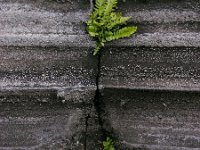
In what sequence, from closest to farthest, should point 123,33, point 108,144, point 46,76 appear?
point 123,33 → point 46,76 → point 108,144

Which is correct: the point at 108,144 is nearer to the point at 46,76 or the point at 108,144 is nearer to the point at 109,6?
the point at 46,76

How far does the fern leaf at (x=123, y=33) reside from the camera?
3.15m

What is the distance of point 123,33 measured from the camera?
10.4 ft

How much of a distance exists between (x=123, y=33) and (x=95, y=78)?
48 cm

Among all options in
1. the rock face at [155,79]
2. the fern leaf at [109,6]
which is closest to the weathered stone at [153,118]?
the rock face at [155,79]

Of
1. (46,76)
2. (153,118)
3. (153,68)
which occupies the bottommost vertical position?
(153,118)

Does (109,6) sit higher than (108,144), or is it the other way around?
(109,6)

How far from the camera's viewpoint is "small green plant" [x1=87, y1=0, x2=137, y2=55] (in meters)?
3.19

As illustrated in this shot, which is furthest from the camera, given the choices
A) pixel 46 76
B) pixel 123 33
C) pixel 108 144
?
pixel 108 144

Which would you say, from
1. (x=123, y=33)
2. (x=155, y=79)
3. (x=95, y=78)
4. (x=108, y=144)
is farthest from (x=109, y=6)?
(x=108, y=144)

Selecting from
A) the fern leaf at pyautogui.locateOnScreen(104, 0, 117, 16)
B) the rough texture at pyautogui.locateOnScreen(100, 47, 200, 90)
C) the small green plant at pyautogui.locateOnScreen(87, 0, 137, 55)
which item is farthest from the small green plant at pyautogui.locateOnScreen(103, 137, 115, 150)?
the fern leaf at pyautogui.locateOnScreen(104, 0, 117, 16)

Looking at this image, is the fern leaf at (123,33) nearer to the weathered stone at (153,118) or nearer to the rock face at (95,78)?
the rock face at (95,78)

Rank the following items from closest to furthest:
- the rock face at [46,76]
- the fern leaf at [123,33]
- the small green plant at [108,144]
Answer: the fern leaf at [123,33], the rock face at [46,76], the small green plant at [108,144]

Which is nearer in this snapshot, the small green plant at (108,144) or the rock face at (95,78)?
the rock face at (95,78)
